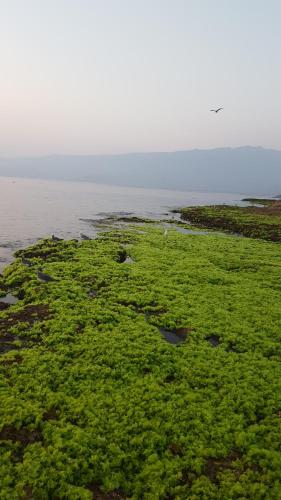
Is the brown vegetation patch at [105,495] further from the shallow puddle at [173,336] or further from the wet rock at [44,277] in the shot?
the wet rock at [44,277]

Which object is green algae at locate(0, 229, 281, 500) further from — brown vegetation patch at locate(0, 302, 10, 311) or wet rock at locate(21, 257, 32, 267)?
wet rock at locate(21, 257, 32, 267)

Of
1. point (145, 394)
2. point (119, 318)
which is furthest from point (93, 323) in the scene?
point (145, 394)

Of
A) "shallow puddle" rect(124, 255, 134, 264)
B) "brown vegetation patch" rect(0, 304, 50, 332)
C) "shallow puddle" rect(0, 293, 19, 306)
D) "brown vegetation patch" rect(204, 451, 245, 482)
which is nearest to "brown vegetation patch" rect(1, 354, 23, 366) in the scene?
"brown vegetation patch" rect(0, 304, 50, 332)

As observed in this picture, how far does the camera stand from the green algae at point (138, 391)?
364 inches

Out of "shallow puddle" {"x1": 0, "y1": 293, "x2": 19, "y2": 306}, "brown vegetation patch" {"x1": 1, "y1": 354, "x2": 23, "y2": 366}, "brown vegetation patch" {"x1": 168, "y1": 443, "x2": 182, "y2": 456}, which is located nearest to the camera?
"brown vegetation patch" {"x1": 168, "y1": 443, "x2": 182, "y2": 456}

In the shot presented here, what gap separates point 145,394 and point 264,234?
1742 inches

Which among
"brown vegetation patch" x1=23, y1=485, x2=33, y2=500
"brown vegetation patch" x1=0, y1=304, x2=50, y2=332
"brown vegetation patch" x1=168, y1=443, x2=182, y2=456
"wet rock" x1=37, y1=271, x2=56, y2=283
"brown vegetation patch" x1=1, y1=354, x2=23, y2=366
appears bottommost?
"brown vegetation patch" x1=168, y1=443, x2=182, y2=456

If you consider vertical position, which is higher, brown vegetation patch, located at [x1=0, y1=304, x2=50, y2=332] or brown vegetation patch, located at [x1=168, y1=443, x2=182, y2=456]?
brown vegetation patch, located at [x1=0, y1=304, x2=50, y2=332]

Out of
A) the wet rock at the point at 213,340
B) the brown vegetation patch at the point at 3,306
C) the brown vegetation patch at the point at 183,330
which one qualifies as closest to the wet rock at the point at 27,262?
the brown vegetation patch at the point at 3,306

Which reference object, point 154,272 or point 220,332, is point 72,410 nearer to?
point 220,332

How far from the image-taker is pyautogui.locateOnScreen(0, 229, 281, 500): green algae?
9234 mm

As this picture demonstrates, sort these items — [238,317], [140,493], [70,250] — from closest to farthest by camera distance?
1. [140,493]
2. [238,317]
3. [70,250]

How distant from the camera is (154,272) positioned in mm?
27062

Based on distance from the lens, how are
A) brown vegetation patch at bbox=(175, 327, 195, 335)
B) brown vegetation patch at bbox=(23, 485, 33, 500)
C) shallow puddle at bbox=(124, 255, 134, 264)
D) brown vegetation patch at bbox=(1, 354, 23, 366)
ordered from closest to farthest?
brown vegetation patch at bbox=(23, 485, 33, 500)
brown vegetation patch at bbox=(1, 354, 23, 366)
brown vegetation patch at bbox=(175, 327, 195, 335)
shallow puddle at bbox=(124, 255, 134, 264)
